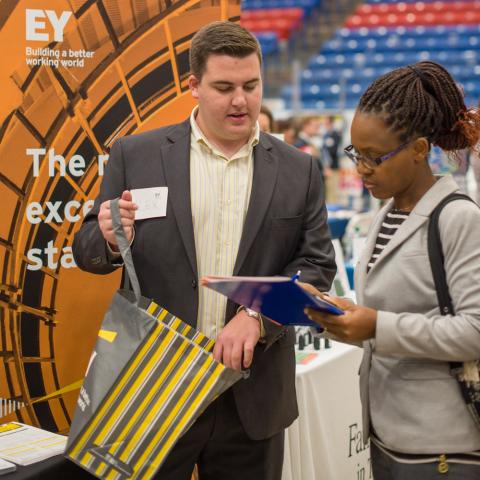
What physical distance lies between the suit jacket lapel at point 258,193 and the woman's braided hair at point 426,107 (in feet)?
1.54

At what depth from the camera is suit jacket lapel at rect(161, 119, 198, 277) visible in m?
1.96

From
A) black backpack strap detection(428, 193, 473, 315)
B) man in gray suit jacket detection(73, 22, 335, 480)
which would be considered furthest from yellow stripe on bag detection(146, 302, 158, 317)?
black backpack strap detection(428, 193, 473, 315)

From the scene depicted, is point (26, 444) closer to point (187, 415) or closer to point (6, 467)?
point (6, 467)

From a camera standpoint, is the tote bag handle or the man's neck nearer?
the tote bag handle

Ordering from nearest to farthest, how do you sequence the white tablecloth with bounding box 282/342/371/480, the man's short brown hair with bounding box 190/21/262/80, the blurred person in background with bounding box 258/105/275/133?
the man's short brown hair with bounding box 190/21/262/80, the white tablecloth with bounding box 282/342/371/480, the blurred person in background with bounding box 258/105/275/133

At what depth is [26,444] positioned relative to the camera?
213cm

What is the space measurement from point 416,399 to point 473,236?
1.18ft

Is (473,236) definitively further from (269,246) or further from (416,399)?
(269,246)

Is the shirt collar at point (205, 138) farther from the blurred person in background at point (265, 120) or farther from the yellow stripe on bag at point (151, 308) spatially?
the blurred person in background at point (265, 120)

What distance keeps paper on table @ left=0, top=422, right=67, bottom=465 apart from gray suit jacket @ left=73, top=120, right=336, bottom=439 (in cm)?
51

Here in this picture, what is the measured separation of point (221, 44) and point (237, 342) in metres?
0.75

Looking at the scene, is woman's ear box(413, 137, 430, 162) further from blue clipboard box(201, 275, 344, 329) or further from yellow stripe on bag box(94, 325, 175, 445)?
yellow stripe on bag box(94, 325, 175, 445)

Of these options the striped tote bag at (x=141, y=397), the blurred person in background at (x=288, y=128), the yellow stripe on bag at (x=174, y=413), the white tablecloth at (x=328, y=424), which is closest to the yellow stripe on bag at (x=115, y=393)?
the striped tote bag at (x=141, y=397)

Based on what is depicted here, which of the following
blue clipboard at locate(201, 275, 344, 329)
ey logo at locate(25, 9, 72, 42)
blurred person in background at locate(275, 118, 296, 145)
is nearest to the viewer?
blue clipboard at locate(201, 275, 344, 329)
